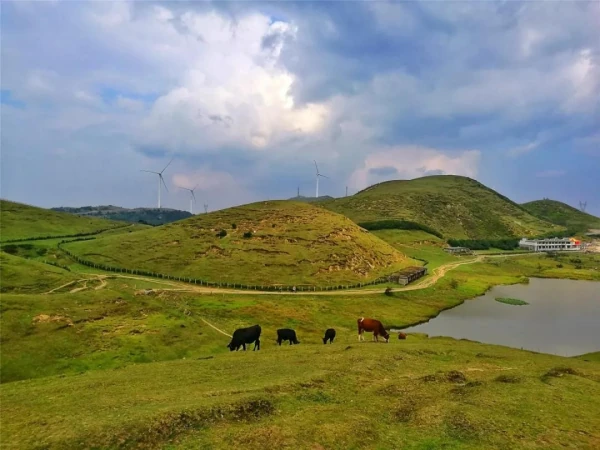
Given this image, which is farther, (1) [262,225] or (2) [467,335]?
(1) [262,225]

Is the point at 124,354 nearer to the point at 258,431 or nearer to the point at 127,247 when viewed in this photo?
A: the point at 258,431

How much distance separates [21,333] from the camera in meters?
38.2

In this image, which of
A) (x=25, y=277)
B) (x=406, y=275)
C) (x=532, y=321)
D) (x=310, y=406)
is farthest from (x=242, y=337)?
(x=406, y=275)

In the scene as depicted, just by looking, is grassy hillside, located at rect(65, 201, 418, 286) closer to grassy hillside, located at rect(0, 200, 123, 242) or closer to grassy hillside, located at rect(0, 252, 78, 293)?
grassy hillside, located at rect(0, 252, 78, 293)

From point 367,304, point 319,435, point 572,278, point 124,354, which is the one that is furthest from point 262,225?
point 319,435

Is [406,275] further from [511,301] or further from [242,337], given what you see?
[242,337]

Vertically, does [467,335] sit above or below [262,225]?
below

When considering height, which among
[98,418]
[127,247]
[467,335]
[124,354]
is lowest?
[467,335]

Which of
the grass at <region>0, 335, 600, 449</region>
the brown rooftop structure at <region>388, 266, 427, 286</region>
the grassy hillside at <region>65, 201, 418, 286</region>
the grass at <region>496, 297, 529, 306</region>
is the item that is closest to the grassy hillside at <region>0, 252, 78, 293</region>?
the grassy hillside at <region>65, 201, 418, 286</region>

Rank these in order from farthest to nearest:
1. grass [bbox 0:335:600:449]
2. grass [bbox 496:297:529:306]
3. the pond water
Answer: grass [bbox 496:297:529:306] → the pond water → grass [bbox 0:335:600:449]

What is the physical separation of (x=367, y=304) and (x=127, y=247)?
73.5 meters

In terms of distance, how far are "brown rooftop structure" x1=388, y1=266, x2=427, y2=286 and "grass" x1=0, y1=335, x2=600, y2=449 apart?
85.6 meters

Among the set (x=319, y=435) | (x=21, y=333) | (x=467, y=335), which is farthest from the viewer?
(x=467, y=335)

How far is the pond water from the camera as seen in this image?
63.9 m
